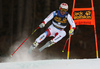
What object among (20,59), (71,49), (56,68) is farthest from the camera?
(71,49)

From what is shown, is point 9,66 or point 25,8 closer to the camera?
point 9,66

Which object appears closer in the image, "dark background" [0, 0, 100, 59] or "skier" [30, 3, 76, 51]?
"skier" [30, 3, 76, 51]

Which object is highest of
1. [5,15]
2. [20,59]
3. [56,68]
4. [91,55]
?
[5,15]

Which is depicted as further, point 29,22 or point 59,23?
point 29,22

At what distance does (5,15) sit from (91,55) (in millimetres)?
3014

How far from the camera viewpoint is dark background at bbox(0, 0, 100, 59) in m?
5.54

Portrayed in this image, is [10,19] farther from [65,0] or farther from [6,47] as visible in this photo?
[65,0]

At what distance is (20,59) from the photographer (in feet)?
17.5

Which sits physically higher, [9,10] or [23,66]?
[9,10]

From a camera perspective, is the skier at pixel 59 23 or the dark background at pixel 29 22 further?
the dark background at pixel 29 22

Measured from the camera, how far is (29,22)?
5.54m

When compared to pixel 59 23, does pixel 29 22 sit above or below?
below

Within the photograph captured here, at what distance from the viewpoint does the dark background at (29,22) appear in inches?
218

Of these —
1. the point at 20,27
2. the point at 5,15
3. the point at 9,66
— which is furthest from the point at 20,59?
the point at 9,66
